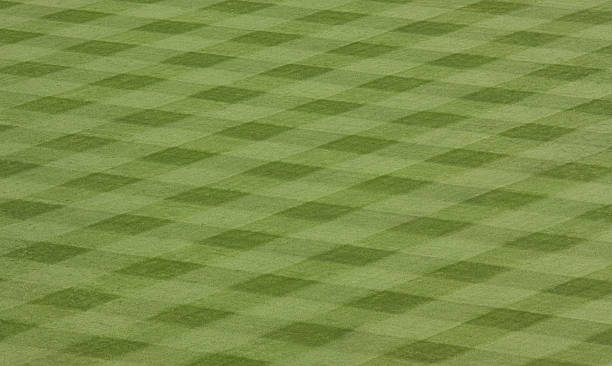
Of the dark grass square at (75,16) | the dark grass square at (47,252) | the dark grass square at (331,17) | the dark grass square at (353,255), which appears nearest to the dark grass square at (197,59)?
the dark grass square at (331,17)

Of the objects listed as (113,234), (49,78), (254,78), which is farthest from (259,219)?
(49,78)

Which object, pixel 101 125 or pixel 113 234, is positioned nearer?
pixel 113 234

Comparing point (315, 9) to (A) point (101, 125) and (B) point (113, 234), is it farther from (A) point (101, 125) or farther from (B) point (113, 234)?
(B) point (113, 234)

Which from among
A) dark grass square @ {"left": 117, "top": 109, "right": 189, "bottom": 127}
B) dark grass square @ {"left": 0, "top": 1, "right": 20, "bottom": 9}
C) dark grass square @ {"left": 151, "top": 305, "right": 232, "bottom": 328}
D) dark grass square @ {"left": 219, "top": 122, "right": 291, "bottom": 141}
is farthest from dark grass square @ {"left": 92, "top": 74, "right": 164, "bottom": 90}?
dark grass square @ {"left": 151, "top": 305, "right": 232, "bottom": 328}

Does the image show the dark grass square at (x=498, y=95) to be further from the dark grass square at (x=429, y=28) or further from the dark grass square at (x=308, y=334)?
the dark grass square at (x=308, y=334)

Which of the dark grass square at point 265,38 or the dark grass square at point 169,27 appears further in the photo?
the dark grass square at point 169,27

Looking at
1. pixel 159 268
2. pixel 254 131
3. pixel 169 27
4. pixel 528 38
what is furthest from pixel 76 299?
pixel 528 38

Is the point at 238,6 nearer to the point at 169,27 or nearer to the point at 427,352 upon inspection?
the point at 169,27
